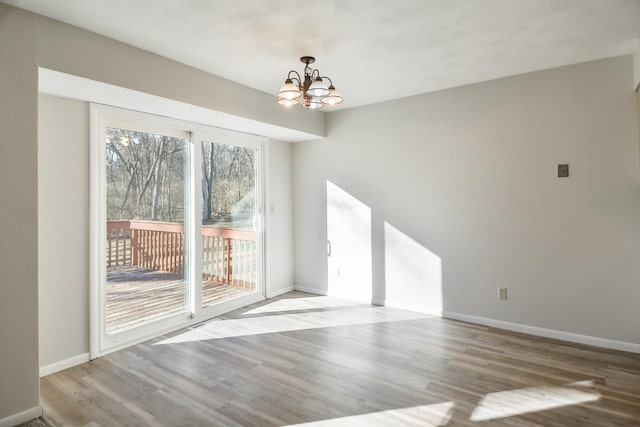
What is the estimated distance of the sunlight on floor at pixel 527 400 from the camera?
2193mm

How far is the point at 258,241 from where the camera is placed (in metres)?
4.72

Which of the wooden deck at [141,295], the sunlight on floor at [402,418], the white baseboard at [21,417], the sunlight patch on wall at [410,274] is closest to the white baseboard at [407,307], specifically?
the sunlight patch on wall at [410,274]

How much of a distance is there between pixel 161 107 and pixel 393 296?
3.23 metres

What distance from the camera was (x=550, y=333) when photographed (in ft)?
10.9

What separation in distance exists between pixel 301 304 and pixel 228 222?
4.51 feet

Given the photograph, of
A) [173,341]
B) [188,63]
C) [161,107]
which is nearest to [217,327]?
[173,341]

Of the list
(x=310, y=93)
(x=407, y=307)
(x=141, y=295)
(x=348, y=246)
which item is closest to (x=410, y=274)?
(x=407, y=307)

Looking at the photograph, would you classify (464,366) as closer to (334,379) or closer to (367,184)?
(334,379)

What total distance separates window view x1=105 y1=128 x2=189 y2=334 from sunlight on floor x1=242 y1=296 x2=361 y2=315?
95cm

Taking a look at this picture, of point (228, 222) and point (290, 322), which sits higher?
A: point (228, 222)

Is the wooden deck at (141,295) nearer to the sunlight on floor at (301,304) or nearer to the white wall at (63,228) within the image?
the white wall at (63,228)

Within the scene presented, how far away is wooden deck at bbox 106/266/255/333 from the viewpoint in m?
3.23

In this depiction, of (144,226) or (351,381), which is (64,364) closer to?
(144,226)

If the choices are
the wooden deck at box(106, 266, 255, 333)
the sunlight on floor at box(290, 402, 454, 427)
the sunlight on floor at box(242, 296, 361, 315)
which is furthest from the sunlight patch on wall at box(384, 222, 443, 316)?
the wooden deck at box(106, 266, 255, 333)
